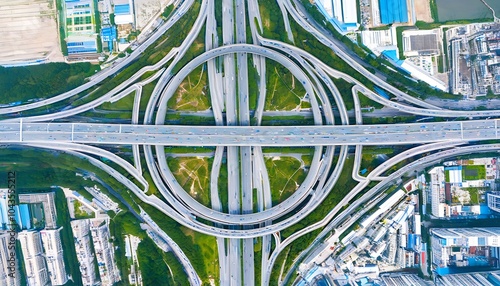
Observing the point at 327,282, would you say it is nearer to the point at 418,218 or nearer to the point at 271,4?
the point at 418,218

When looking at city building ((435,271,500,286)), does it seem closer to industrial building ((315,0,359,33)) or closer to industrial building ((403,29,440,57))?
industrial building ((403,29,440,57))

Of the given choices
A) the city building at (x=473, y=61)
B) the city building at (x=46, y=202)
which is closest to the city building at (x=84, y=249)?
the city building at (x=46, y=202)

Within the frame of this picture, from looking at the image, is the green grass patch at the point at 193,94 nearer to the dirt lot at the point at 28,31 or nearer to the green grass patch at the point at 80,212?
the dirt lot at the point at 28,31

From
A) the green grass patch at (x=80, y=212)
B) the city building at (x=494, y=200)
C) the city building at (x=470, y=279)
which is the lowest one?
the city building at (x=470, y=279)

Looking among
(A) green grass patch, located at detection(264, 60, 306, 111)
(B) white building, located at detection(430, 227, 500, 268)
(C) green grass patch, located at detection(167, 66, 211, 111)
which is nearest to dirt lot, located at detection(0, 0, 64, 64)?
(C) green grass patch, located at detection(167, 66, 211, 111)

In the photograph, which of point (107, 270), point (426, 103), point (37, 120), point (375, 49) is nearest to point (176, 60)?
point (37, 120)
